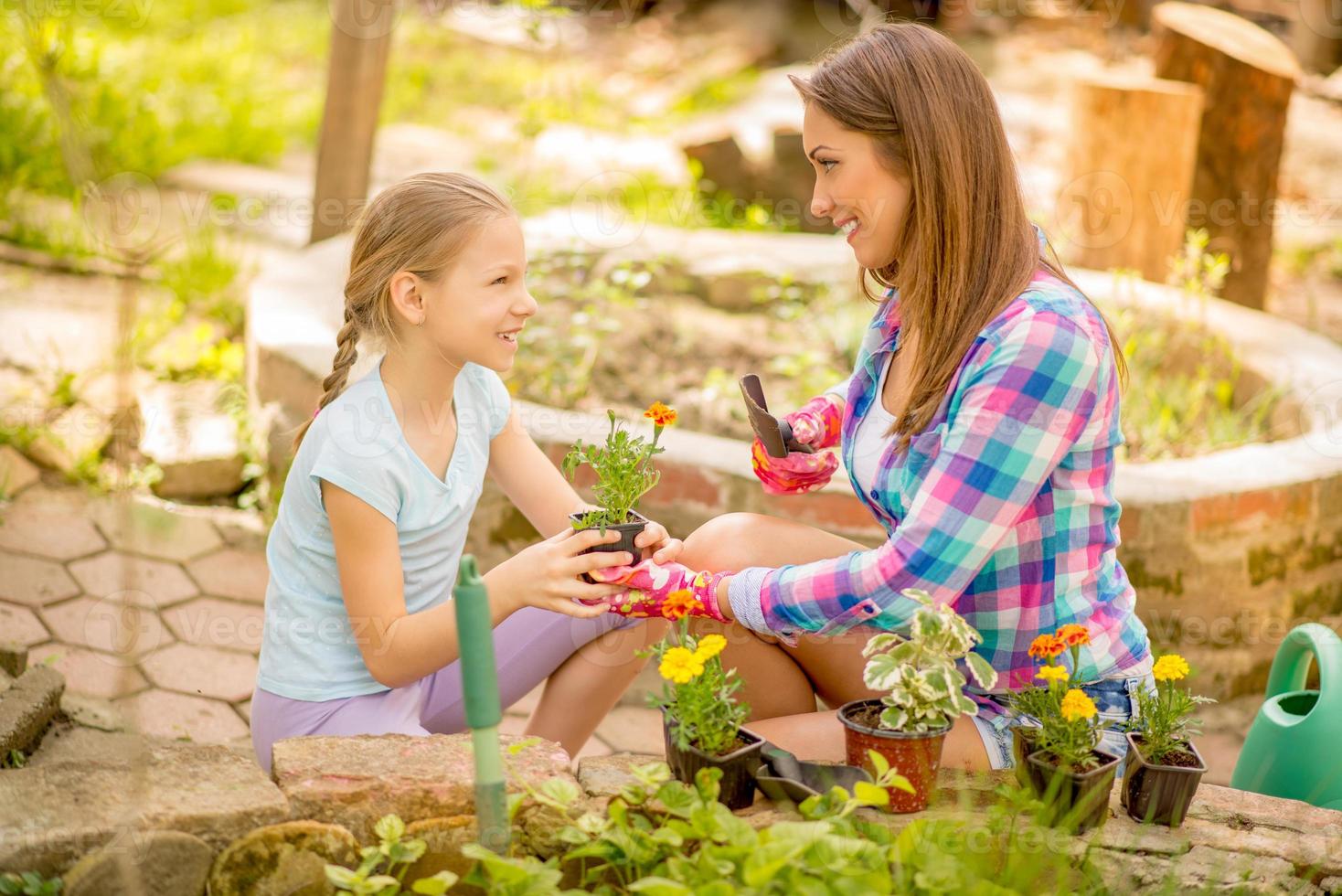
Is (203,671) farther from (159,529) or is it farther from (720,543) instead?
(720,543)

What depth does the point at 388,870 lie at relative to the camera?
67.2 inches

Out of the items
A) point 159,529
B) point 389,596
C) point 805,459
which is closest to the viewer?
point 389,596

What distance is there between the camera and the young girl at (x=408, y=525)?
204 centimetres

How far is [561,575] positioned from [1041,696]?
0.71 m

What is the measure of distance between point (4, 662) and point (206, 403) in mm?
1607

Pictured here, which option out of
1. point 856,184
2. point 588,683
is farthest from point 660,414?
point 588,683

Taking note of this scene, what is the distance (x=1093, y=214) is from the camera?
194 inches

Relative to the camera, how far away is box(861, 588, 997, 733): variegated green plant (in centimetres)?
173

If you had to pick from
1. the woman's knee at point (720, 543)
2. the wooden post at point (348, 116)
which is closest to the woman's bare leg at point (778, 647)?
the woman's knee at point (720, 543)

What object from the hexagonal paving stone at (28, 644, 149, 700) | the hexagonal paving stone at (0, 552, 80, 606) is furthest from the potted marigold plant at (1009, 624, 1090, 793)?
the hexagonal paving stone at (0, 552, 80, 606)

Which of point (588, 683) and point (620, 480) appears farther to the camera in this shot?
point (588, 683)

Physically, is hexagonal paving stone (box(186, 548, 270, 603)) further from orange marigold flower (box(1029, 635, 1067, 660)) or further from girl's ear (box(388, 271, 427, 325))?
orange marigold flower (box(1029, 635, 1067, 660))

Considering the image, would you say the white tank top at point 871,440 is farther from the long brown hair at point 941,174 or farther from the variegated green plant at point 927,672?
the variegated green plant at point 927,672

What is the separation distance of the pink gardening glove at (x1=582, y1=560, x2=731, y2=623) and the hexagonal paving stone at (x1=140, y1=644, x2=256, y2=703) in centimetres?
126
